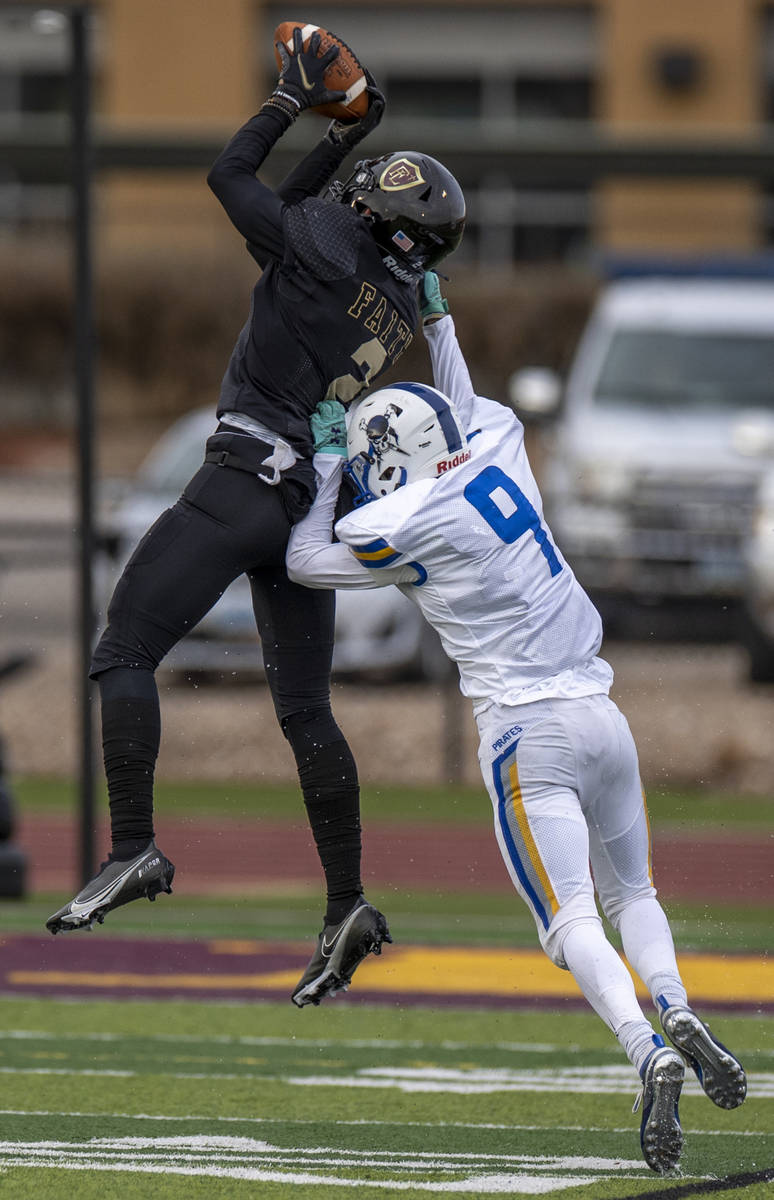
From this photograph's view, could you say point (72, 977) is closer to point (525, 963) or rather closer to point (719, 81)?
point (525, 963)

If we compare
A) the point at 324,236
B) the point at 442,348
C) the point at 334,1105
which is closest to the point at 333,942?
the point at 334,1105

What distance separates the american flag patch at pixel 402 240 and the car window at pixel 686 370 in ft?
33.2

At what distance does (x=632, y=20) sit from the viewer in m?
31.8

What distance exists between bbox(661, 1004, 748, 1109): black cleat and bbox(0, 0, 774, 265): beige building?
24395 millimetres

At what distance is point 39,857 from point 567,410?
18.3 feet

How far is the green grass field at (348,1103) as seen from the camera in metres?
5.72

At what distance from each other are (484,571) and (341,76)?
1376 mm

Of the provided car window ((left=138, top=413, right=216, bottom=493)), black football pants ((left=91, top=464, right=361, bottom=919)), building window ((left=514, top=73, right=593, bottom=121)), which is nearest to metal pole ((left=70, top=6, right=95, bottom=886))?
car window ((left=138, top=413, right=216, bottom=493))

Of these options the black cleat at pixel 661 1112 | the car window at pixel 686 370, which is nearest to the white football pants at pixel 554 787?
the black cleat at pixel 661 1112

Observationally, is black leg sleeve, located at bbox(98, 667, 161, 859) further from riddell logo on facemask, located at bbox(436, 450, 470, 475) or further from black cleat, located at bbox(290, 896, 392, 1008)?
riddell logo on facemask, located at bbox(436, 450, 470, 475)

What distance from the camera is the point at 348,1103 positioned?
6.93m

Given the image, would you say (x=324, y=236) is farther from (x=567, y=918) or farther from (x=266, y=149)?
(x=567, y=918)

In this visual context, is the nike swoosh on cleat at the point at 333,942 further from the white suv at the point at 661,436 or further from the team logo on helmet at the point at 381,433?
the white suv at the point at 661,436

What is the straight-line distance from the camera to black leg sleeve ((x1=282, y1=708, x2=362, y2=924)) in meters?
6.50
